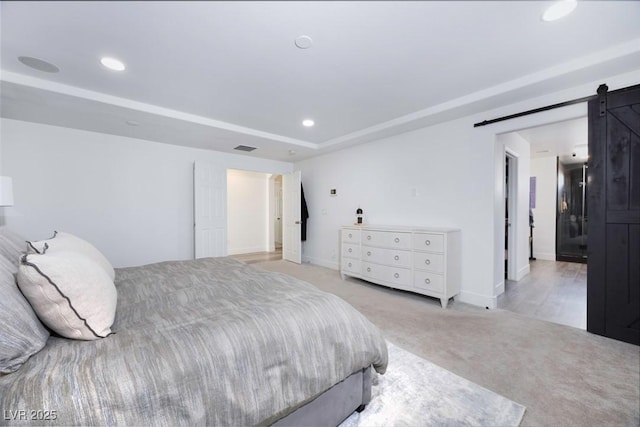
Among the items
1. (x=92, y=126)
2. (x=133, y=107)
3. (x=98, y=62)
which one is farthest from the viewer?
(x=92, y=126)

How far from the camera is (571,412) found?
4.69 feet

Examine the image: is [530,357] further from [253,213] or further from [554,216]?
[253,213]

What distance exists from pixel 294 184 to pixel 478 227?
3540 millimetres

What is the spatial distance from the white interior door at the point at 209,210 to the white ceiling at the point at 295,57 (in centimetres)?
130

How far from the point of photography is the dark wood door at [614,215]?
2.11 meters

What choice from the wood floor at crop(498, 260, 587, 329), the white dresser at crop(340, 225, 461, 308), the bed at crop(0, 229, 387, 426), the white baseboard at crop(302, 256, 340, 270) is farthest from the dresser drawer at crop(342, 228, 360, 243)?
the bed at crop(0, 229, 387, 426)

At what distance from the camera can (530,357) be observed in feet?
6.40

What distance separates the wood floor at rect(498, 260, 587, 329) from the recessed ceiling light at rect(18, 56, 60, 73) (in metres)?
4.95

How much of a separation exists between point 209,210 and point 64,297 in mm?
3799

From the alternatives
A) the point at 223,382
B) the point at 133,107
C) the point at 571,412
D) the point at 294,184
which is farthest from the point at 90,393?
A: the point at 294,184

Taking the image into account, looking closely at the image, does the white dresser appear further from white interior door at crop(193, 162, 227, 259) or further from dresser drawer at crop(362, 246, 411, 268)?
white interior door at crop(193, 162, 227, 259)

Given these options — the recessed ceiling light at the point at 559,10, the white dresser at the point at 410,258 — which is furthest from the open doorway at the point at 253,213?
the recessed ceiling light at the point at 559,10

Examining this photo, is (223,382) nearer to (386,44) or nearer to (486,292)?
(386,44)

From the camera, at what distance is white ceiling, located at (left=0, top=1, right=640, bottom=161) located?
5.07 ft
